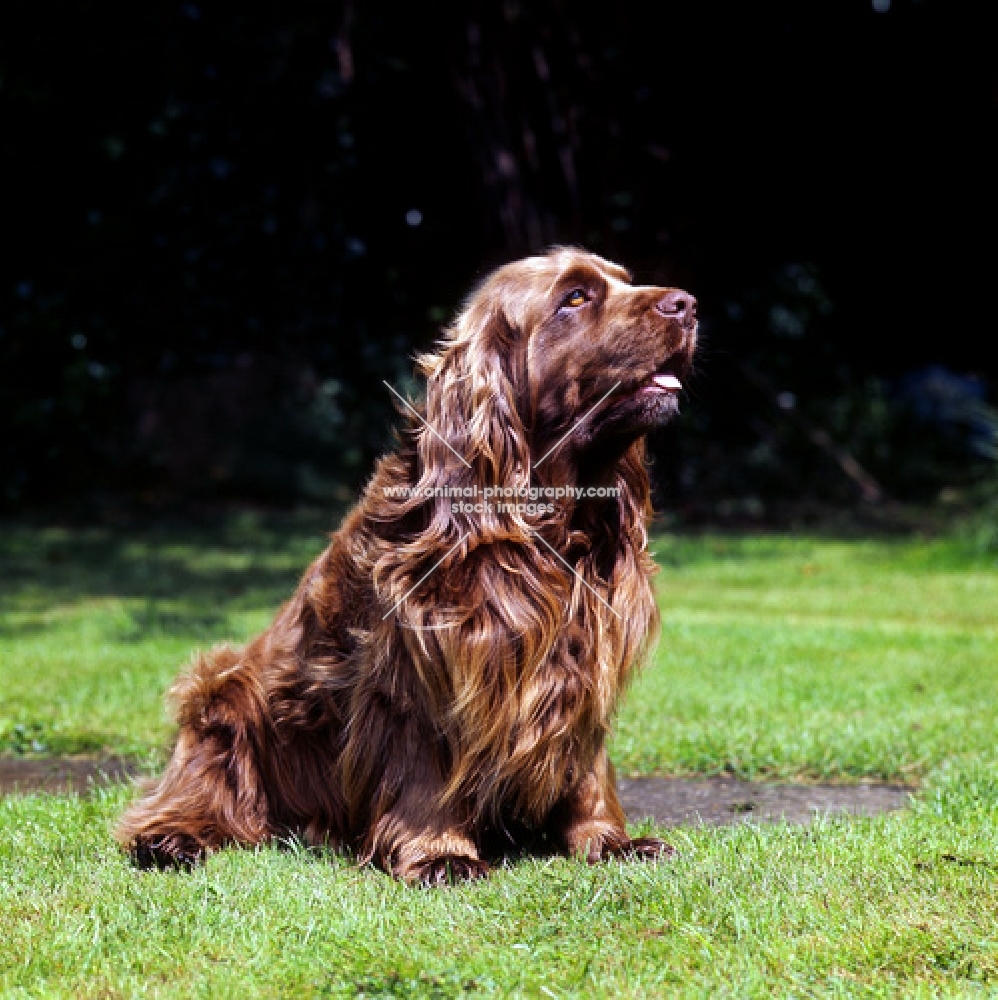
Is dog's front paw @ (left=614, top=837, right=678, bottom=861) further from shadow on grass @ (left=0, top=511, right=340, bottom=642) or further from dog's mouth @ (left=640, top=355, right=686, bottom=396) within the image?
shadow on grass @ (left=0, top=511, right=340, bottom=642)

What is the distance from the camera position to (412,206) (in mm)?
10578

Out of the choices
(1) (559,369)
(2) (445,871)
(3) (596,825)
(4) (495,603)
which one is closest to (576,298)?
(1) (559,369)

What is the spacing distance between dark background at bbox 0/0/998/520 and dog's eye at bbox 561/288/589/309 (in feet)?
19.1

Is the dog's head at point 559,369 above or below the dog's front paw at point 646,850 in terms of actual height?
above

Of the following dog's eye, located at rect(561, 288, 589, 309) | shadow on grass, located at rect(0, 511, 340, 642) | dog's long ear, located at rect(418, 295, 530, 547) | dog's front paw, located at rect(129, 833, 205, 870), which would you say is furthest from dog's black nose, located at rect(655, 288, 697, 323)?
shadow on grass, located at rect(0, 511, 340, 642)

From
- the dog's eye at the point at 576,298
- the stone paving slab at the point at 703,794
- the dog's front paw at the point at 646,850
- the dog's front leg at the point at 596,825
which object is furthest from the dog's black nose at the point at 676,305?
the stone paving slab at the point at 703,794

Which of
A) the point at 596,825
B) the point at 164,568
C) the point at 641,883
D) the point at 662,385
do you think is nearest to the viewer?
the point at 641,883

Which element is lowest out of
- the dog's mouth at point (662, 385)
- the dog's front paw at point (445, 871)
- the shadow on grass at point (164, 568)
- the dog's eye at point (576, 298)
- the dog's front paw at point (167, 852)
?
the shadow on grass at point (164, 568)

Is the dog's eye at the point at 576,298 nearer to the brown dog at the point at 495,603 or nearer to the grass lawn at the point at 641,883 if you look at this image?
the brown dog at the point at 495,603

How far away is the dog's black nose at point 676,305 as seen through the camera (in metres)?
3.40

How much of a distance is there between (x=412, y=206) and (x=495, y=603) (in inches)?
305

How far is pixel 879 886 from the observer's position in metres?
3.07

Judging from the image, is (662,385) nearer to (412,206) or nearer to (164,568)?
(164,568)

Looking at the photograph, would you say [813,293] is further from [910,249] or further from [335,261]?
[335,261]
